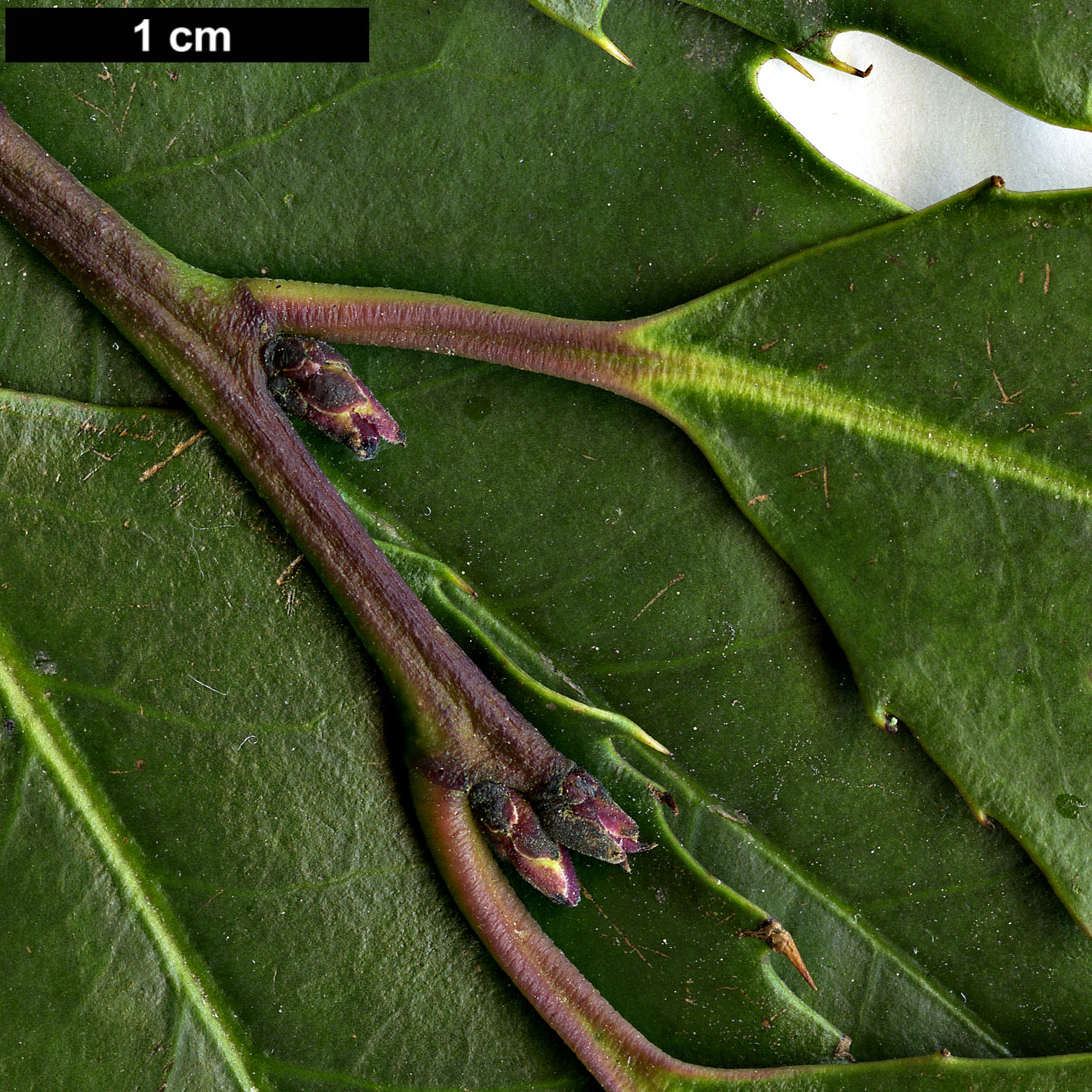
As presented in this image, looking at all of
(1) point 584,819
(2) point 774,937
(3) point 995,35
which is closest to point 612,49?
(3) point 995,35

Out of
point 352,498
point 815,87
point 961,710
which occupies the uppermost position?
point 815,87

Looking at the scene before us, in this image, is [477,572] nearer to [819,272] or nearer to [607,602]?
[607,602]

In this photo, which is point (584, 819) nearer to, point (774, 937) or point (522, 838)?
point (522, 838)

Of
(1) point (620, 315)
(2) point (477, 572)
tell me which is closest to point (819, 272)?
(1) point (620, 315)

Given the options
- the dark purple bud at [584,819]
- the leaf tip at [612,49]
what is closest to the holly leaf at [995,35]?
the leaf tip at [612,49]

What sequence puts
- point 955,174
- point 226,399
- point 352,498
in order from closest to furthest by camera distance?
point 226,399, point 352,498, point 955,174
